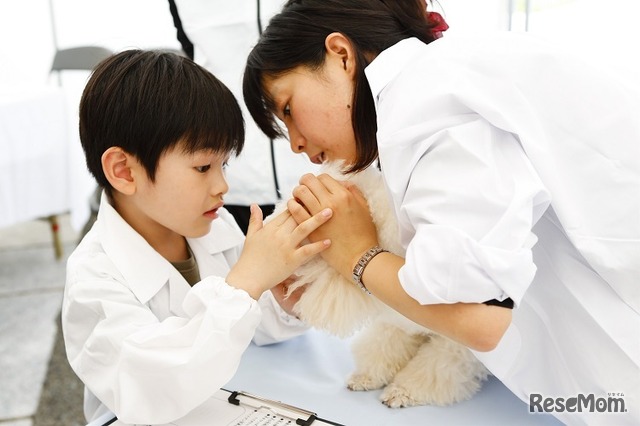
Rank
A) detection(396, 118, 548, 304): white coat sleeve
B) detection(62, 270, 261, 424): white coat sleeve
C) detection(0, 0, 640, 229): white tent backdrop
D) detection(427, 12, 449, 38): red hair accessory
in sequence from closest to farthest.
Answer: detection(396, 118, 548, 304): white coat sleeve → detection(62, 270, 261, 424): white coat sleeve → detection(427, 12, 449, 38): red hair accessory → detection(0, 0, 640, 229): white tent backdrop

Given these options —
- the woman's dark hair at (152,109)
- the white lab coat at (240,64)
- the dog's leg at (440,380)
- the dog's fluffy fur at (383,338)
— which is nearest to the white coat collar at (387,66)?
the dog's fluffy fur at (383,338)

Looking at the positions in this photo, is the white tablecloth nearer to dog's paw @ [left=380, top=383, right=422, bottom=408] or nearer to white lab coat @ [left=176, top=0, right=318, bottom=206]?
white lab coat @ [left=176, top=0, right=318, bottom=206]

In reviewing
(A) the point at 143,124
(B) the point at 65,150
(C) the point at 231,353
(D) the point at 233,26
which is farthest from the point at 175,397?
(B) the point at 65,150

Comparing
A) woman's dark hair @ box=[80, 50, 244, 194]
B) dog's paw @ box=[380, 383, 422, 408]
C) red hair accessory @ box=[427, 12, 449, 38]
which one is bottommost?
dog's paw @ box=[380, 383, 422, 408]

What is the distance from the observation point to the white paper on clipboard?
2.63 ft

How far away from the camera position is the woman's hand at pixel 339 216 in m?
0.82

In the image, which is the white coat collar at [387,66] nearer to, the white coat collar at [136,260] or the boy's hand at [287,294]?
the boy's hand at [287,294]

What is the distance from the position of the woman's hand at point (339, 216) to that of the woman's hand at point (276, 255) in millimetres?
11

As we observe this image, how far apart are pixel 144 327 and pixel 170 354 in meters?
0.08

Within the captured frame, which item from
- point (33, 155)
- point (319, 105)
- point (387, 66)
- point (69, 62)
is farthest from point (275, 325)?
point (69, 62)

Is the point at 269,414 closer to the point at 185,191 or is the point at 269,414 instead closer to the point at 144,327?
the point at 144,327

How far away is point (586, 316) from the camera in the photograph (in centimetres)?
79

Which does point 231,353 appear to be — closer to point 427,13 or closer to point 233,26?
point 427,13

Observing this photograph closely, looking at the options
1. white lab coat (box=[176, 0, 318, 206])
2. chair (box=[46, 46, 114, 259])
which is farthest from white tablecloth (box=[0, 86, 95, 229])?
white lab coat (box=[176, 0, 318, 206])
